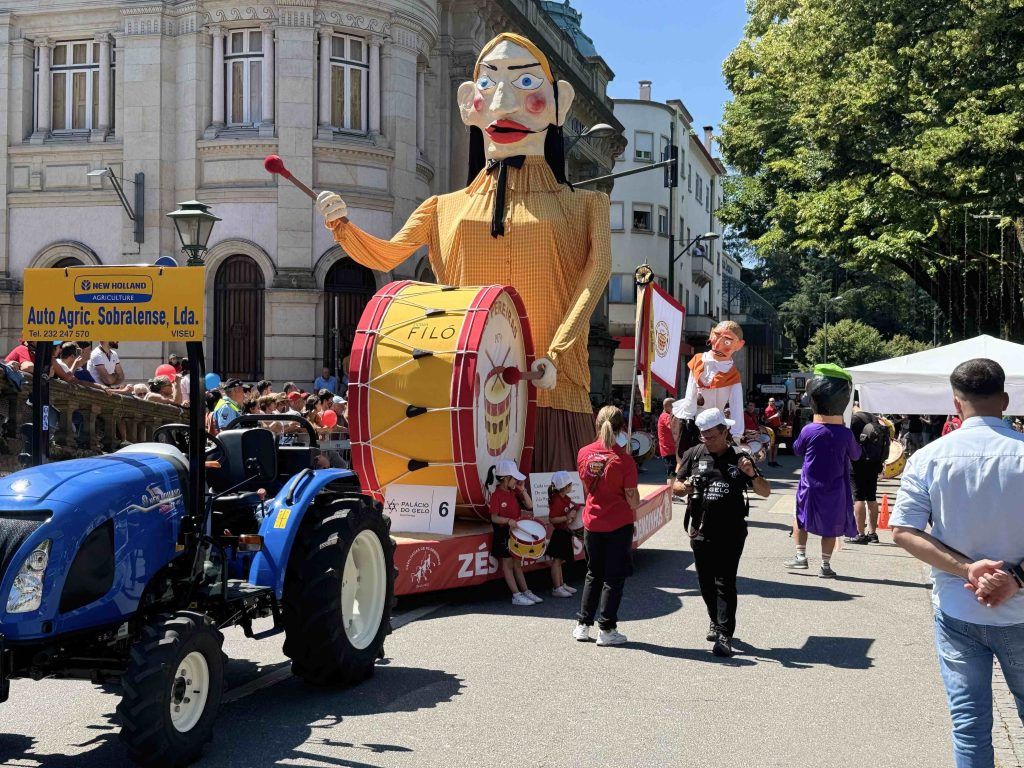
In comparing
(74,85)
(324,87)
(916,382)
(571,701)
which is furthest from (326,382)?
(571,701)

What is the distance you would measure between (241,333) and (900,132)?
44.5 ft

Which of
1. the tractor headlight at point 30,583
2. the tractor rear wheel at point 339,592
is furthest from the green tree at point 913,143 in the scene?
the tractor headlight at point 30,583

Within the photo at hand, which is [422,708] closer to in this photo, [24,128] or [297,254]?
[297,254]

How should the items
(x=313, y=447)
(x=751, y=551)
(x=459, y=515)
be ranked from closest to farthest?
1. (x=313, y=447)
2. (x=459, y=515)
3. (x=751, y=551)

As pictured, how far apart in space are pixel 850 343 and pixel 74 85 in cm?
5980

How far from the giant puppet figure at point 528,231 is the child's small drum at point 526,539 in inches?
48.1

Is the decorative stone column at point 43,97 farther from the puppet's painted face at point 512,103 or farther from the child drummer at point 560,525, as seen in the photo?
the child drummer at point 560,525

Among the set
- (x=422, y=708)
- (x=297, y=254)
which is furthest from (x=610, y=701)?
(x=297, y=254)

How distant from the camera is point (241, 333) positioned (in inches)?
922

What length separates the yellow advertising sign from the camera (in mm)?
5367

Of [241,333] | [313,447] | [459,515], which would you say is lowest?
[459,515]

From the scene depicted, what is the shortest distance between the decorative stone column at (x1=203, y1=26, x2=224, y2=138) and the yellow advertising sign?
18.6 metres

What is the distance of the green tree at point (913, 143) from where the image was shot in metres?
22.4

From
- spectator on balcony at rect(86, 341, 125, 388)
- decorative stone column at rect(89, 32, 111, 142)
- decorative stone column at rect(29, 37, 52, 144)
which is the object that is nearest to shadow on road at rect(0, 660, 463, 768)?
spectator on balcony at rect(86, 341, 125, 388)
